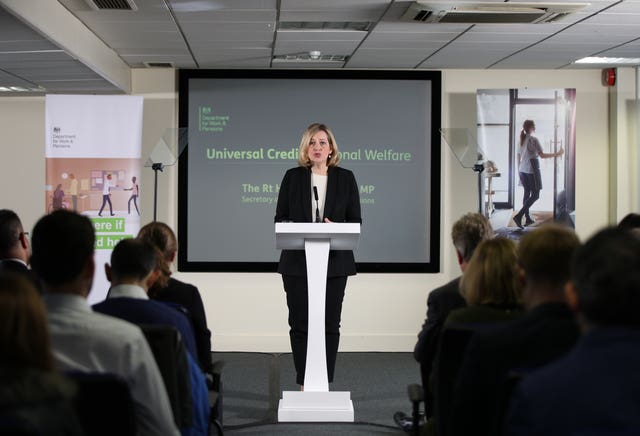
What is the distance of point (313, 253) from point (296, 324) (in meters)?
0.60

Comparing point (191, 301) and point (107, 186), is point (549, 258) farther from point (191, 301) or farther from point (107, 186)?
point (107, 186)

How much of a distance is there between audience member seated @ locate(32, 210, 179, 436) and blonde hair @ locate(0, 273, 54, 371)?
519mm

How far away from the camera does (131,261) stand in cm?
274

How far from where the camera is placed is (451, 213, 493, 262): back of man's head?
12.3 feet

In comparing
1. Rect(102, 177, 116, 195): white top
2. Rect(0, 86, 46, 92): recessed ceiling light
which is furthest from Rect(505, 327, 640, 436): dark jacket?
Rect(0, 86, 46, 92): recessed ceiling light

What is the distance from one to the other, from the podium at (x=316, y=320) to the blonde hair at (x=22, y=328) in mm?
3144

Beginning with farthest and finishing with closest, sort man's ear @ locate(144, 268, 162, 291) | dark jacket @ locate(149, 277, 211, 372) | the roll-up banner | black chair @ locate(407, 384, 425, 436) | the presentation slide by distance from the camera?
the presentation slide
the roll-up banner
dark jacket @ locate(149, 277, 211, 372)
man's ear @ locate(144, 268, 162, 291)
black chair @ locate(407, 384, 425, 436)

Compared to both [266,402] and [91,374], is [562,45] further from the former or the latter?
[91,374]

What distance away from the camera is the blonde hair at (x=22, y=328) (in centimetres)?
147

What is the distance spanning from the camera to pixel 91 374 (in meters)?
1.79

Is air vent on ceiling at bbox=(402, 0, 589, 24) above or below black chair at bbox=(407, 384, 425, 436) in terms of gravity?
above

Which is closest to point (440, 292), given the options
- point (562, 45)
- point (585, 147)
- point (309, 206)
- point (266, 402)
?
point (309, 206)

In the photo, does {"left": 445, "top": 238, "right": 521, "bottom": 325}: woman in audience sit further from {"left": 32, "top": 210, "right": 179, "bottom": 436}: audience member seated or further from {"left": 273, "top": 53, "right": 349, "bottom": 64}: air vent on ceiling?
{"left": 273, "top": 53, "right": 349, "bottom": 64}: air vent on ceiling

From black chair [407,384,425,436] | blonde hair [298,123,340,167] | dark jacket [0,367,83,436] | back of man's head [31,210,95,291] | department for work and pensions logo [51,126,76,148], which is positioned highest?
department for work and pensions logo [51,126,76,148]
